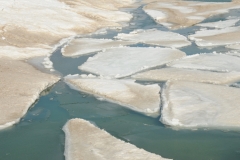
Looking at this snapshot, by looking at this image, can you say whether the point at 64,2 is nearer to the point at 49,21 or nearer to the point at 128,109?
the point at 49,21

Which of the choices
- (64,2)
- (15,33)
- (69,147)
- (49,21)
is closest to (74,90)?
(69,147)

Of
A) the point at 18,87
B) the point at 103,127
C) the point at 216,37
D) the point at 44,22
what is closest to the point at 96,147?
the point at 103,127

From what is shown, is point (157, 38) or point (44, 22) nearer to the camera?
point (157, 38)

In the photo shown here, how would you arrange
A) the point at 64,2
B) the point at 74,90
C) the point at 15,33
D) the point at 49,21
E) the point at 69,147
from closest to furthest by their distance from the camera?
the point at 69,147, the point at 74,90, the point at 15,33, the point at 49,21, the point at 64,2

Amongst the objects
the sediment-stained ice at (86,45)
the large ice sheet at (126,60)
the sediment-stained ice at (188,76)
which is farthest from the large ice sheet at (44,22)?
the sediment-stained ice at (188,76)

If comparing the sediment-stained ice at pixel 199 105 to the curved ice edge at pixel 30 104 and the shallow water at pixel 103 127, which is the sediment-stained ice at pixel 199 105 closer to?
the shallow water at pixel 103 127

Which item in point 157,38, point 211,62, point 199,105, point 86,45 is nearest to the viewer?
point 199,105

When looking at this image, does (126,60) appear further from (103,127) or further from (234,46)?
(103,127)
